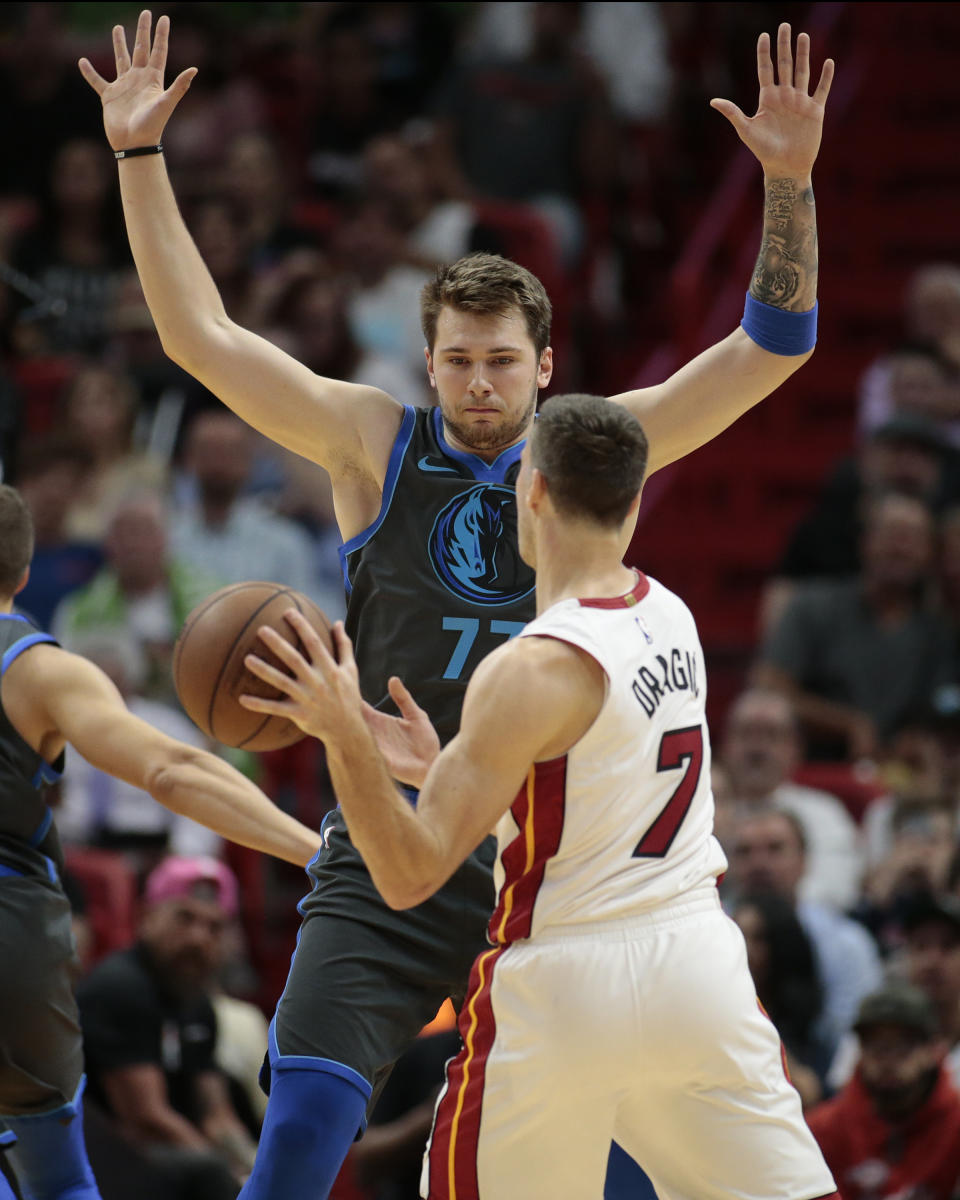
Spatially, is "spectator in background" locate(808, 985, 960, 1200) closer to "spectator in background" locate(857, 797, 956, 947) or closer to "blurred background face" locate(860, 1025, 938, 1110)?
"blurred background face" locate(860, 1025, 938, 1110)

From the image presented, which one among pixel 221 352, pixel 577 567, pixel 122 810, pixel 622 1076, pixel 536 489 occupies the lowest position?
pixel 622 1076

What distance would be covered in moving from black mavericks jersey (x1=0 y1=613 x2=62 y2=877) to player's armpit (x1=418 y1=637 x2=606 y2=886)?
1501 millimetres

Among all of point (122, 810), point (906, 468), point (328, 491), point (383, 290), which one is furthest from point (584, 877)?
point (383, 290)

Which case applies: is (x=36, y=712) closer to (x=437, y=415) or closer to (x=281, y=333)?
(x=437, y=415)

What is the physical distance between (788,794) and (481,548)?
14.8ft

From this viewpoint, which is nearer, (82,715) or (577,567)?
(577,567)

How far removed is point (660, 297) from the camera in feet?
44.4

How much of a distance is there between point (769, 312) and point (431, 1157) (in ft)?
7.71

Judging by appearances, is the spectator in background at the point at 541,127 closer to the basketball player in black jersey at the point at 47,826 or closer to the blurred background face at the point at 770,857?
the blurred background face at the point at 770,857

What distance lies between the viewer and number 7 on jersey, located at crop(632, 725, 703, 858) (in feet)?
12.9

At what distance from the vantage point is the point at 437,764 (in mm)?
3787

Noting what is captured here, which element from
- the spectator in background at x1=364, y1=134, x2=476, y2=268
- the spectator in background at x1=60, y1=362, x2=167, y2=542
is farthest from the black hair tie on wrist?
the spectator in background at x1=364, y1=134, x2=476, y2=268

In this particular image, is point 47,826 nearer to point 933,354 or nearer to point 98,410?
point 98,410

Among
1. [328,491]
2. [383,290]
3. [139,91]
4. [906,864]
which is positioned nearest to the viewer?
[139,91]
